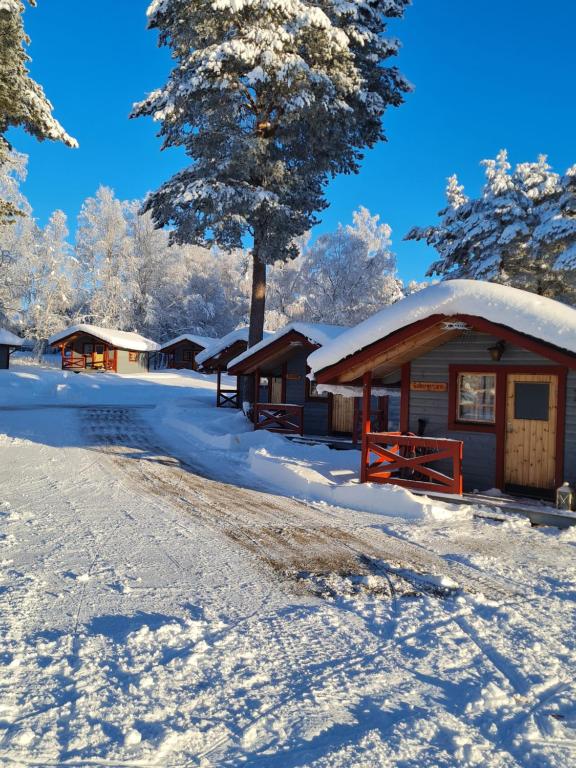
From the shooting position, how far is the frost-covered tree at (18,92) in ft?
36.6

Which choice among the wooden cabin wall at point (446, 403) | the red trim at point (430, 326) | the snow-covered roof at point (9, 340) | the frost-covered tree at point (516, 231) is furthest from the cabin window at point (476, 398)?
the snow-covered roof at point (9, 340)

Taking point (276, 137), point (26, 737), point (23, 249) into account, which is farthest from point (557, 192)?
point (23, 249)

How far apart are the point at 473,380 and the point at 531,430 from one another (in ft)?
4.87

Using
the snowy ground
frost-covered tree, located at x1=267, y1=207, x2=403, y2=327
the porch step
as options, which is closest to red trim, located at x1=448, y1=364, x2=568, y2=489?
the porch step

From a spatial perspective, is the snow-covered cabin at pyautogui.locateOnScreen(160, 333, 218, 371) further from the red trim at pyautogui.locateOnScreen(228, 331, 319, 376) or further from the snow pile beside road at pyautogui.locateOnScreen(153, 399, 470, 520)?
the snow pile beside road at pyautogui.locateOnScreen(153, 399, 470, 520)

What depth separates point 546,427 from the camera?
9.02 meters

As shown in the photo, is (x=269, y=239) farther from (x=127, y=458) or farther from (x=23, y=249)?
(x=23, y=249)

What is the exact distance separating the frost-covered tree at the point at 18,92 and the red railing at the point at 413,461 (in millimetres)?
10525

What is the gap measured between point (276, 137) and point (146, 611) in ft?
60.8

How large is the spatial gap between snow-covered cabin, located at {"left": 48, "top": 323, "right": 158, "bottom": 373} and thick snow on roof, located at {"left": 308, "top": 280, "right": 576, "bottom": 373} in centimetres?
3520

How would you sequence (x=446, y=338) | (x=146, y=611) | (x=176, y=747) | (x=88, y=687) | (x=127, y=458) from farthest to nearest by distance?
1. (x=127, y=458)
2. (x=446, y=338)
3. (x=146, y=611)
4. (x=88, y=687)
5. (x=176, y=747)

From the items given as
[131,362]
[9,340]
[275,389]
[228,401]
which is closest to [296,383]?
[275,389]

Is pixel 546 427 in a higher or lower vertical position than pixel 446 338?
lower

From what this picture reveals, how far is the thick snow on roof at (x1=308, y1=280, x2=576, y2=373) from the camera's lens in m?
7.77
